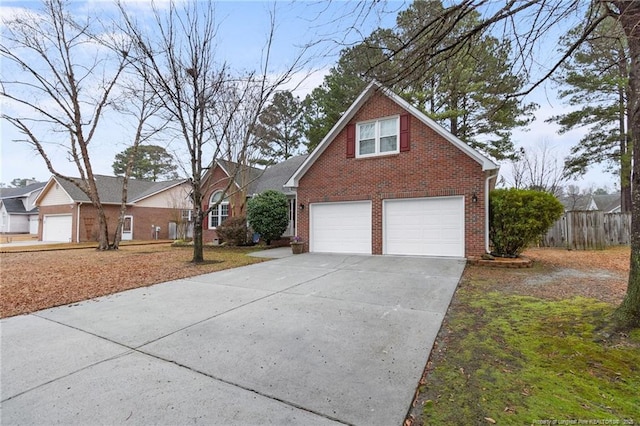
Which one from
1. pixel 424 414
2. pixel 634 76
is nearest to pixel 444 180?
pixel 634 76

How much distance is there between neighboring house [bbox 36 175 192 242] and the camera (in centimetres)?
2197

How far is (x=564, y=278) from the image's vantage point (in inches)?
277

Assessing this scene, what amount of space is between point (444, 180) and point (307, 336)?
806 cm

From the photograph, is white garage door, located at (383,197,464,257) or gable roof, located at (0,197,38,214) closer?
white garage door, located at (383,197,464,257)

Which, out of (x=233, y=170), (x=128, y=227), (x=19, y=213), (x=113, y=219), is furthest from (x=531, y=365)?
(x=19, y=213)

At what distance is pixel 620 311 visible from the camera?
373 centimetres

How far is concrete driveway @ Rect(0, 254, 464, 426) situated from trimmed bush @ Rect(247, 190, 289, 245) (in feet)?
26.9

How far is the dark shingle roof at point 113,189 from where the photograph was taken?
22.3 m

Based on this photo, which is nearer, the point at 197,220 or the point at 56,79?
the point at 197,220

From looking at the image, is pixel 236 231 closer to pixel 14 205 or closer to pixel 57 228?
pixel 57 228

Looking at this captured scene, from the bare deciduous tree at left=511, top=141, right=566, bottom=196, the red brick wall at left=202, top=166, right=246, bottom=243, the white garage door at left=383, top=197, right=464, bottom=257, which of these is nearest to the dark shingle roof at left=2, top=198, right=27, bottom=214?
the red brick wall at left=202, top=166, right=246, bottom=243

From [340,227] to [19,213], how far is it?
4208 centimetres

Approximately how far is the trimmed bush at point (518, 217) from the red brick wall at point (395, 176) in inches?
16.9

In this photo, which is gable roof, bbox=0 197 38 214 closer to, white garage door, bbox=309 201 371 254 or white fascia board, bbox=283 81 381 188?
white fascia board, bbox=283 81 381 188
